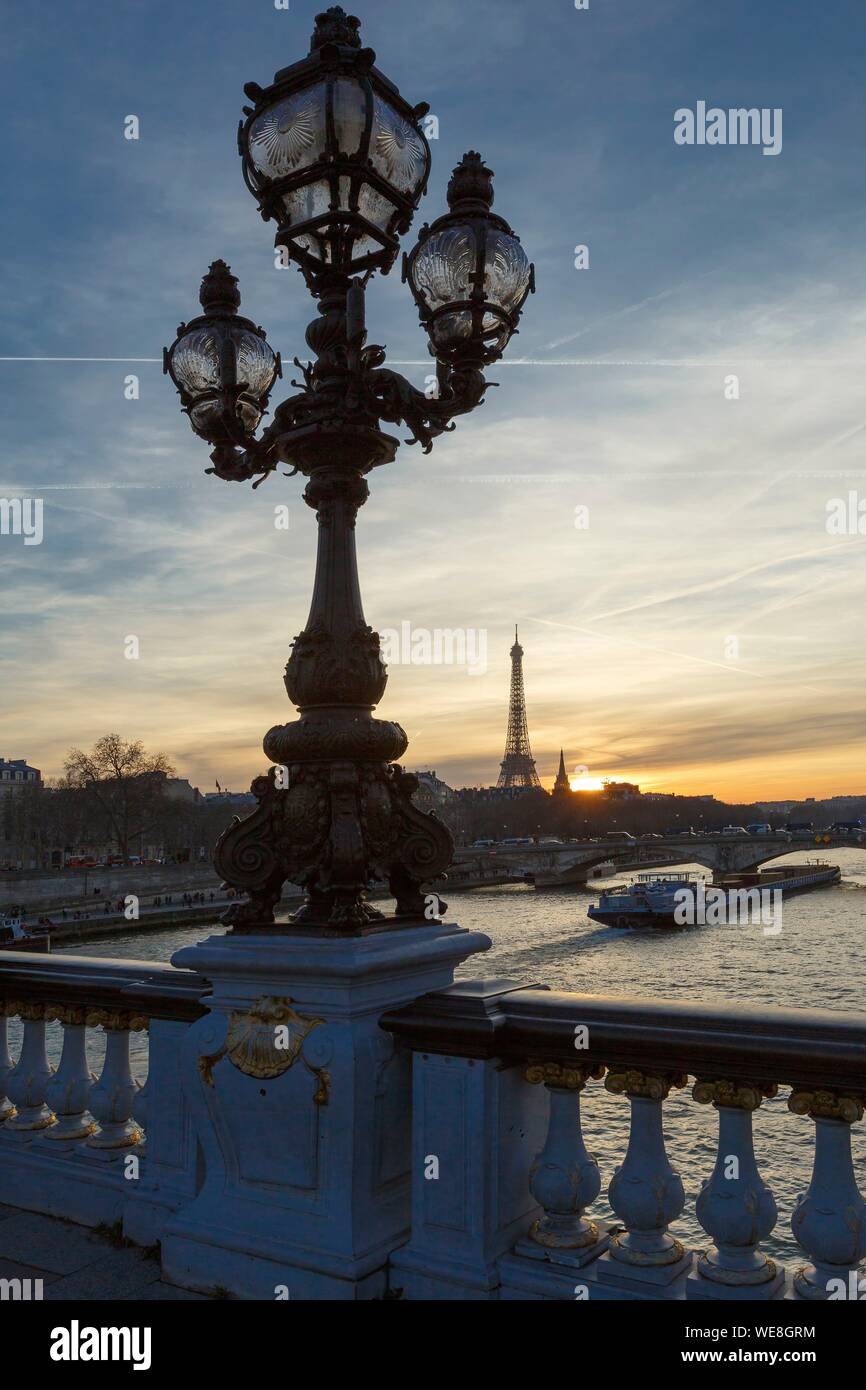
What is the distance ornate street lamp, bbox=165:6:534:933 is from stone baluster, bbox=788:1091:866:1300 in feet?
5.11

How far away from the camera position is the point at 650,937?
1891 inches

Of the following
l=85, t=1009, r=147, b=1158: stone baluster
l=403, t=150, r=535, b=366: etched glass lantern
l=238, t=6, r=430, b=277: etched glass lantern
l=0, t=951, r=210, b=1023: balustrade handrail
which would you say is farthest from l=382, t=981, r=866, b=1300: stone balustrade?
l=238, t=6, r=430, b=277: etched glass lantern

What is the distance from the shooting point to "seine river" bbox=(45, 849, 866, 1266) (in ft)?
34.3

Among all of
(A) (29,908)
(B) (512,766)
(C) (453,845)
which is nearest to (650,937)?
(A) (29,908)

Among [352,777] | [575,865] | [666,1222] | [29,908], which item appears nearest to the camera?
[666,1222]

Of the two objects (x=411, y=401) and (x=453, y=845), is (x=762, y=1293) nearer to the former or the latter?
(x=453, y=845)

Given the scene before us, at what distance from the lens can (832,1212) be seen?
8.86ft

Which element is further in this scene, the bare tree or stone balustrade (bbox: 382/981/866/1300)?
the bare tree

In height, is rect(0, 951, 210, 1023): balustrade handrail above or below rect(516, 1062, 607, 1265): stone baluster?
above

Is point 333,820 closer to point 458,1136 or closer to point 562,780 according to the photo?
point 458,1136

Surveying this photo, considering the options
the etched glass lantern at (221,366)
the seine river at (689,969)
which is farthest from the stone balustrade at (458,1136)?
the seine river at (689,969)

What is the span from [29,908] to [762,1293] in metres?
60.6

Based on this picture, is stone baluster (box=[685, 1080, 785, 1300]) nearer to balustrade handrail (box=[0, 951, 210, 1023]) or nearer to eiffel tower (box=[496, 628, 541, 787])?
balustrade handrail (box=[0, 951, 210, 1023])

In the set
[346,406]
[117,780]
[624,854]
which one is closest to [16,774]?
[117,780]
